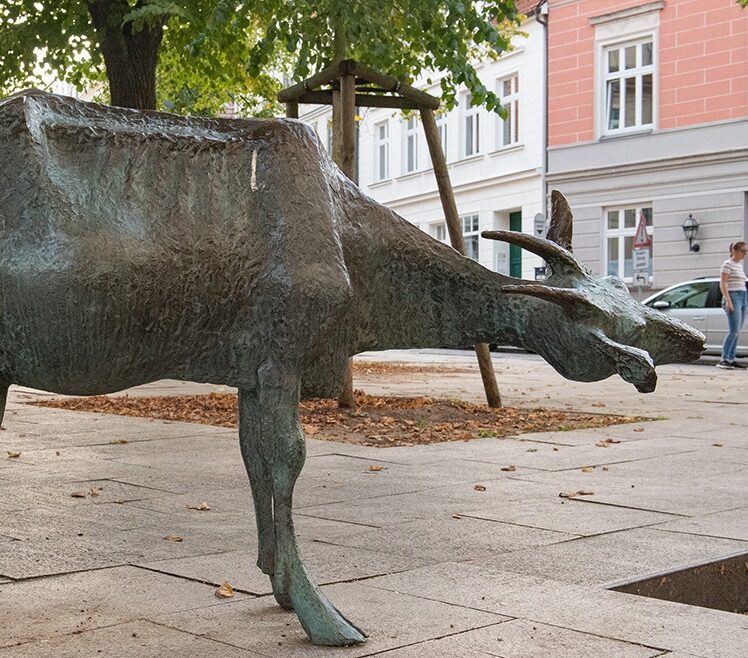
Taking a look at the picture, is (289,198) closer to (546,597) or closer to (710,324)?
(546,597)

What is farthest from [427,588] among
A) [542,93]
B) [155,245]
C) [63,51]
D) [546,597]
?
[542,93]

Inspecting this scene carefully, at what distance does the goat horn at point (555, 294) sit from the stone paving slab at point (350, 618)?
103 centimetres

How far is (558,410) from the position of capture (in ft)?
36.7

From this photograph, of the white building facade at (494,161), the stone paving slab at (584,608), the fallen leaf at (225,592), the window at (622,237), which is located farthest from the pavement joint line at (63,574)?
the window at (622,237)

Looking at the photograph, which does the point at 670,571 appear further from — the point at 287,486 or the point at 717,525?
the point at 287,486

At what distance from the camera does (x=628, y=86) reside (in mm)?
27812

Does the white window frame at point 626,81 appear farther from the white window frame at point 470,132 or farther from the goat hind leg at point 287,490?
the goat hind leg at point 287,490

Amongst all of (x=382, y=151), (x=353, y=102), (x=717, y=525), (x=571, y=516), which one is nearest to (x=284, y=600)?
(x=571, y=516)

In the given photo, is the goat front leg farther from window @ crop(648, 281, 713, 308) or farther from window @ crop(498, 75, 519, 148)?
window @ crop(498, 75, 519, 148)

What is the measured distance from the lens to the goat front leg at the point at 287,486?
3494 mm

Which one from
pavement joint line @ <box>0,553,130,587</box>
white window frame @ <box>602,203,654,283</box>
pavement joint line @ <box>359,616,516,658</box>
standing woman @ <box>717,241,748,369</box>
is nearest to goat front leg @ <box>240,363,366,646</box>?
pavement joint line @ <box>359,616,516,658</box>

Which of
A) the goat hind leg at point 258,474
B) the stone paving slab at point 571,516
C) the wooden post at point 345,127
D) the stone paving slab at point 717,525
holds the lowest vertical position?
the stone paving slab at point 571,516

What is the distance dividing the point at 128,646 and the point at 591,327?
1.67m

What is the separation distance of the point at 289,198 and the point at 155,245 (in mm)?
424
